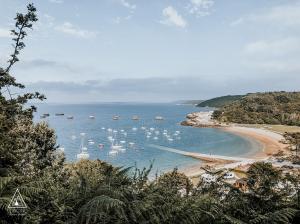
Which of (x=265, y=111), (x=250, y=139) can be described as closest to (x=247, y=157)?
(x=250, y=139)

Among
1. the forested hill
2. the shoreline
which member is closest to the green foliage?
the shoreline

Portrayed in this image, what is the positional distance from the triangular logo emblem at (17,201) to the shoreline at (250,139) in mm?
51449

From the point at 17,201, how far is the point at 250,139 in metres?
107

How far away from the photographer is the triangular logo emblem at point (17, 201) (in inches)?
178

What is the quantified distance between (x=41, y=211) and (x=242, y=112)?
513ft

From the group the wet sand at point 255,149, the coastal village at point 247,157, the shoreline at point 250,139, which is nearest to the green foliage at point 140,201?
the coastal village at point 247,157

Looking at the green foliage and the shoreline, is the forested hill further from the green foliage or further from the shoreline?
the green foliage

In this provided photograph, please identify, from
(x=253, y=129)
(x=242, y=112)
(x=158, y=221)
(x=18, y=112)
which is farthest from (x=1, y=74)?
(x=242, y=112)

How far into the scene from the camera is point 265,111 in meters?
154

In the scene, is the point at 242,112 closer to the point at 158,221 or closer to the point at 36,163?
the point at 36,163

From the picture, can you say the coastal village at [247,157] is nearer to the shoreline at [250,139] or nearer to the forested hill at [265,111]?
the shoreline at [250,139]

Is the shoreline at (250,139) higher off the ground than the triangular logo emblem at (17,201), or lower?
lower

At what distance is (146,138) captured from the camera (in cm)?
11712

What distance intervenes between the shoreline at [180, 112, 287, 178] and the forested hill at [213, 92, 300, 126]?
11.2m
